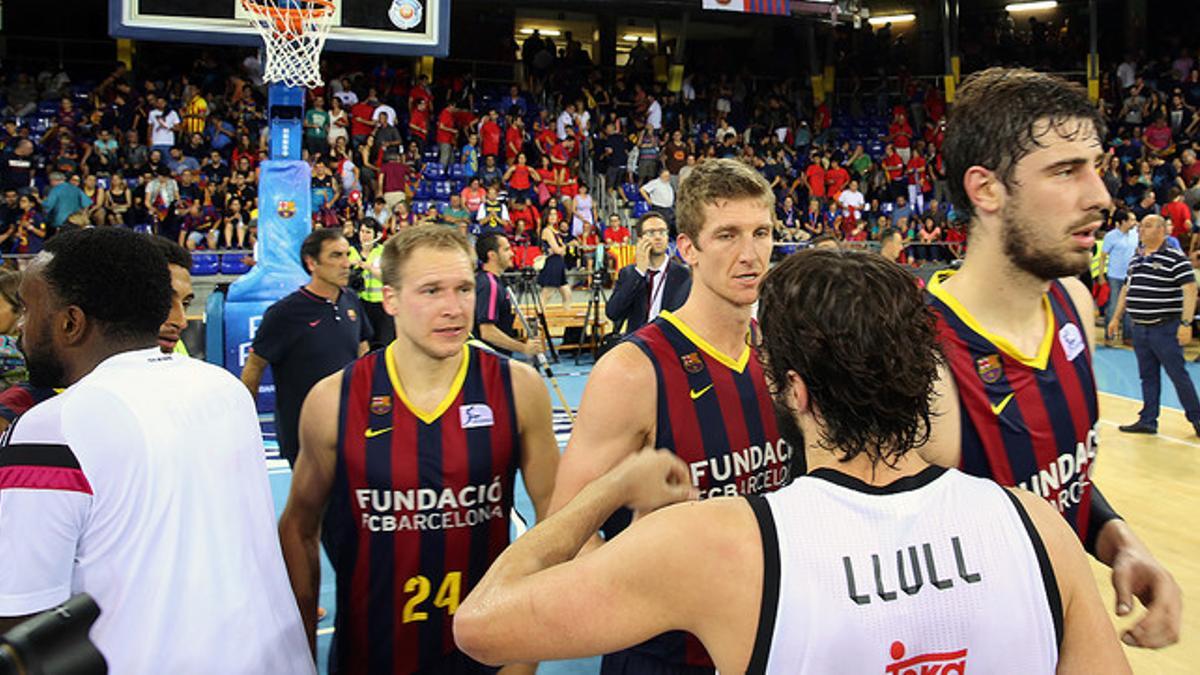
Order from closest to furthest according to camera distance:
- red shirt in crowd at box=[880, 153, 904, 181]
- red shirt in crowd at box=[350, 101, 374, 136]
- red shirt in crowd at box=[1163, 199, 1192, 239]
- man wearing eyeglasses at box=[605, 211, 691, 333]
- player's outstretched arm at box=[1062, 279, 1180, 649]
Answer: player's outstretched arm at box=[1062, 279, 1180, 649]
man wearing eyeglasses at box=[605, 211, 691, 333]
red shirt in crowd at box=[1163, 199, 1192, 239]
red shirt in crowd at box=[350, 101, 374, 136]
red shirt in crowd at box=[880, 153, 904, 181]

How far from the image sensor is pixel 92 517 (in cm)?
194

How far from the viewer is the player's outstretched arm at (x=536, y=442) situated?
121 inches

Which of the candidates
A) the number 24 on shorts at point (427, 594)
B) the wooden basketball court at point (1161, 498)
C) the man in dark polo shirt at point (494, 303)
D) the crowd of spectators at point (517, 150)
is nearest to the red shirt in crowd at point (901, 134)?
the crowd of spectators at point (517, 150)

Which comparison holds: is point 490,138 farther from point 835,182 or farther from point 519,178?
point 835,182

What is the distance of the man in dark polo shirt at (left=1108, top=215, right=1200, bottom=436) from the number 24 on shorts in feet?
26.9

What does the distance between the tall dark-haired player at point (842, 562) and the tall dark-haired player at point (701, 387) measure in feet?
3.27

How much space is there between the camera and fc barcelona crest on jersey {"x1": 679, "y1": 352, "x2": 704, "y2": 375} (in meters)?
2.92

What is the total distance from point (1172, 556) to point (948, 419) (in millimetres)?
4777

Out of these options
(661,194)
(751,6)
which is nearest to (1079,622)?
(661,194)

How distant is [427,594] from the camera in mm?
2930

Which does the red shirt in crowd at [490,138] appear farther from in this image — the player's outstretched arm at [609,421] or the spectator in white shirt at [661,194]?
the player's outstretched arm at [609,421]

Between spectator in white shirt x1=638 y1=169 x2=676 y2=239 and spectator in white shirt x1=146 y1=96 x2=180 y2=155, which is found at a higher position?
spectator in white shirt x1=146 y1=96 x2=180 y2=155

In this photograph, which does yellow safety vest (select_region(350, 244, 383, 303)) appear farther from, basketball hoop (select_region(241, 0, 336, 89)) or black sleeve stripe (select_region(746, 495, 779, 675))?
black sleeve stripe (select_region(746, 495, 779, 675))

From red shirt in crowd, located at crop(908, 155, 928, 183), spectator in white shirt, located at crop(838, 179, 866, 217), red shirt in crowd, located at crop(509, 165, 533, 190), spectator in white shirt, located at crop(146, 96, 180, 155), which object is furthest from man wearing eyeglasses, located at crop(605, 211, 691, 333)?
red shirt in crowd, located at crop(908, 155, 928, 183)
